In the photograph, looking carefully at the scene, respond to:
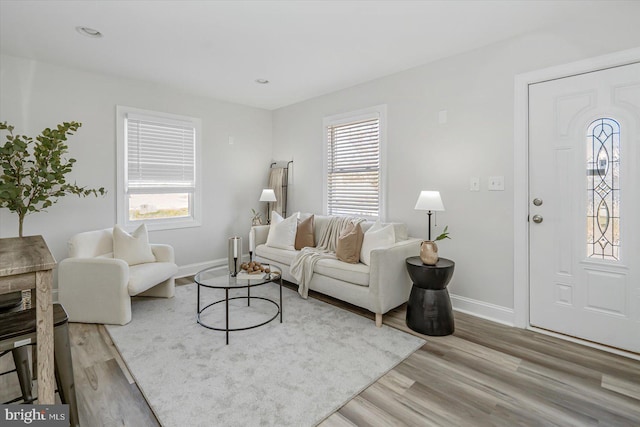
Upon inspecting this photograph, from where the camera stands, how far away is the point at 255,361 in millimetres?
2271

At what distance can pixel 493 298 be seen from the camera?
3000mm

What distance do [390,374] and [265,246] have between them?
245 centimetres

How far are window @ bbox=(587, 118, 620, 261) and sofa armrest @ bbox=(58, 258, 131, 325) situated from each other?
3943mm

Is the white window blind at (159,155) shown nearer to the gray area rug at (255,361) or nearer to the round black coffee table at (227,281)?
the gray area rug at (255,361)

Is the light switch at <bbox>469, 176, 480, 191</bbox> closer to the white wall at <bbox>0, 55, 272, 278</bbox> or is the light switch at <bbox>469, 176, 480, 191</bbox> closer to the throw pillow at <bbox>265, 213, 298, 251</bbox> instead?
the throw pillow at <bbox>265, 213, 298, 251</bbox>

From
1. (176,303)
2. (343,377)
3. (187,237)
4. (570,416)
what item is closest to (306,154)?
(187,237)

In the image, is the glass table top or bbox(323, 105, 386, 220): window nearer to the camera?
the glass table top

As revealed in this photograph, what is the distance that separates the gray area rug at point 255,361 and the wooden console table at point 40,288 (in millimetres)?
659

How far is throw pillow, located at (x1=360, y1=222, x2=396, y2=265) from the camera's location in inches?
124

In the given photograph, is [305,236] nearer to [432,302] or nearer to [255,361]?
[432,302]

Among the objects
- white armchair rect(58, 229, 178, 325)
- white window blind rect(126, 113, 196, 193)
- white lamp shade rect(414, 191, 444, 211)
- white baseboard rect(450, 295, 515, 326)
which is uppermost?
white window blind rect(126, 113, 196, 193)

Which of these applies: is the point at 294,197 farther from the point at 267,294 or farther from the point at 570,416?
the point at 570,416

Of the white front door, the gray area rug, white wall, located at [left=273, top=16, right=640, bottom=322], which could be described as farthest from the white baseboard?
the gray area rug

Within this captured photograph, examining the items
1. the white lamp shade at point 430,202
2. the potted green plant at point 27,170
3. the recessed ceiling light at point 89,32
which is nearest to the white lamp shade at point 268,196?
the potted green plant at point 27,170
